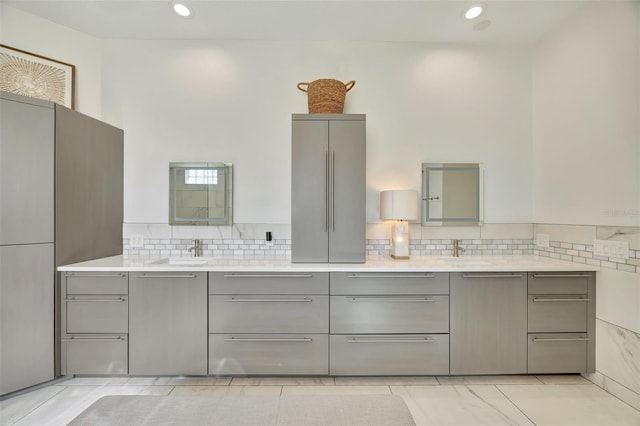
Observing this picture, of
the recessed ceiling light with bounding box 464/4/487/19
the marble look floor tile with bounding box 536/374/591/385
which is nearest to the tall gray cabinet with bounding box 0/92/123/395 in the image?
the recessed ceiling light with bounding box 464/4/487/19

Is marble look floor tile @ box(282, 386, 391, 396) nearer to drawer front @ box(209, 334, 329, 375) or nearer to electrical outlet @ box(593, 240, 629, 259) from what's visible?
drawer front @ box(209, 334, 329, 375)

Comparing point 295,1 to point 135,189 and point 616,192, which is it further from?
point 616,192

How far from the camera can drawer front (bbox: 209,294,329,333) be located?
2359 mm

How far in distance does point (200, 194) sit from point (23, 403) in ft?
6.65

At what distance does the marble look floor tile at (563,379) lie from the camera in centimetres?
238

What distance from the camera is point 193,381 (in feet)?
7.88

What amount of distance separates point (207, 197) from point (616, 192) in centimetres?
349

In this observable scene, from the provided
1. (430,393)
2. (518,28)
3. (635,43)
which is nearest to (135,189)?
(430,393)

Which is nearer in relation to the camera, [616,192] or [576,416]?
[576,416]

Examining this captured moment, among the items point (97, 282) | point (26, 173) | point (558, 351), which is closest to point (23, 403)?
point (97, 282)

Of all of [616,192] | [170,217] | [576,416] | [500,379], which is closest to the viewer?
[576,416]

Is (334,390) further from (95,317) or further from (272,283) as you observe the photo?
(95,317)

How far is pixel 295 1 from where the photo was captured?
252cm

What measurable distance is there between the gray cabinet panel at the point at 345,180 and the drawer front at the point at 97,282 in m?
1.70
